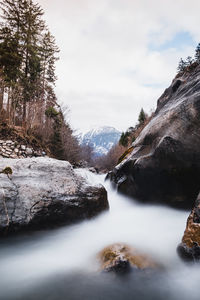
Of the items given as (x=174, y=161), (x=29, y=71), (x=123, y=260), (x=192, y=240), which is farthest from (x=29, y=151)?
(x=29, y=71)

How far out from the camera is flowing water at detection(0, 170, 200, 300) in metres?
2.13

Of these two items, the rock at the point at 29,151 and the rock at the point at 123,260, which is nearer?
the rock at the point at 123,260

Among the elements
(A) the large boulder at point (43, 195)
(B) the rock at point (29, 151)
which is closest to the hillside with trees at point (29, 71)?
(B) the rock at point (29, 151)

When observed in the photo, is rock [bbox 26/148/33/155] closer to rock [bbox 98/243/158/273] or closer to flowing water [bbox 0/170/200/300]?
flowing water [bbox 0/170/200/300]

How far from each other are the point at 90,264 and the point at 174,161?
2.95 metres

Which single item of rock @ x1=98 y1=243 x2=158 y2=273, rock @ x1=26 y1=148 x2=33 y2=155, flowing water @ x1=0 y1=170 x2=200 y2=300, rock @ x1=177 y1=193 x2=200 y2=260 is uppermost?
rock @ x1=26 y1=148 x2=33 y2=155

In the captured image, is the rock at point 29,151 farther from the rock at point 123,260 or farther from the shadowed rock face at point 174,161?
the rock at point 123,260

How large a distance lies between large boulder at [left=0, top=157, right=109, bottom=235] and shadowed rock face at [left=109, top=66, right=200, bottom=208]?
4.42 feet

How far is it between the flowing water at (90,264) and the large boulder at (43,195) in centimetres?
23

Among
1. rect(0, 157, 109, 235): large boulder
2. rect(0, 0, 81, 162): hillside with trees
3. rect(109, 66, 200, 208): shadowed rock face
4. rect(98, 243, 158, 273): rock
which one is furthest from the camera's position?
rect(0, 0, 81, 162): hillside with trees

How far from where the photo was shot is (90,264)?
2570 millimetres

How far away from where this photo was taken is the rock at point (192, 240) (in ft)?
7.79

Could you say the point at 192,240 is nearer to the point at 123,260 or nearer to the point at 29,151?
the point at 123,260

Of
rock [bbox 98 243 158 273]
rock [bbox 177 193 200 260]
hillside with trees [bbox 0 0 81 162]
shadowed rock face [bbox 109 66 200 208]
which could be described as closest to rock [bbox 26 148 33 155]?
hillside with trees [bbox 0 0 81 162]
